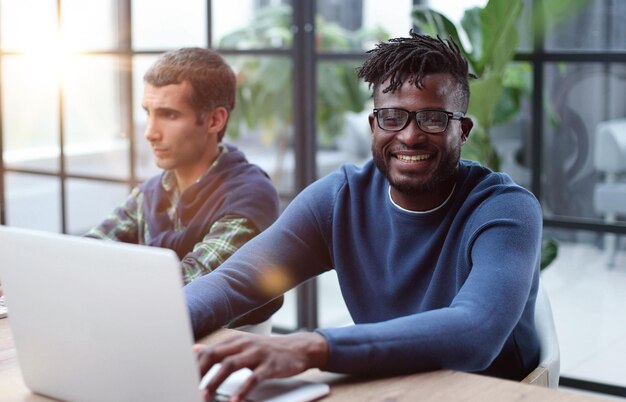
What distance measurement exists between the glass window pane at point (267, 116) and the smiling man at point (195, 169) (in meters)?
1.18

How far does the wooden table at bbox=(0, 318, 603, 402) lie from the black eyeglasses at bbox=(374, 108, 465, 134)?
553 mm

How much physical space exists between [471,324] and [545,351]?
401 millimetres

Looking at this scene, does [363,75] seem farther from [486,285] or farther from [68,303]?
[68,303]

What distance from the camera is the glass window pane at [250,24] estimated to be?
3.79m

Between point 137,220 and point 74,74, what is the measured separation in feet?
6.01

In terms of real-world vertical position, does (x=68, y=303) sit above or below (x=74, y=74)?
below

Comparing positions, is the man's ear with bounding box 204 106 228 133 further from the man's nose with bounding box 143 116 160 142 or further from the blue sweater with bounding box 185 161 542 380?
the blue sweater with bounding box 185 161 542 380

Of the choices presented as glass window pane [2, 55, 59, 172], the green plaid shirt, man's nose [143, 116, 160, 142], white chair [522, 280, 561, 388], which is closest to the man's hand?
white chair [522, 280, 561, 388]

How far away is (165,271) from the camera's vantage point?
51.3 inches

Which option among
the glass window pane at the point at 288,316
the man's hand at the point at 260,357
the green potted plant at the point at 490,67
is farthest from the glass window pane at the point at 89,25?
the man's hand at the point at 260,357

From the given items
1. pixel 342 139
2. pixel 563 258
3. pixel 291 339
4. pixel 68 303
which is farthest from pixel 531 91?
pixel 68 303

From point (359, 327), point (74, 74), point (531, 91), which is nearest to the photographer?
point (359, 327)

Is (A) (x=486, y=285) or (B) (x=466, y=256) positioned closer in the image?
(A) (x=486, y=285)

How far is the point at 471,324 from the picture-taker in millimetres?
1603
